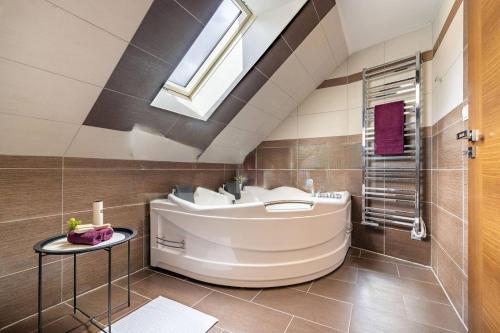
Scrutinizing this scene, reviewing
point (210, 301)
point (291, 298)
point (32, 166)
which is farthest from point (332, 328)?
point (32, 166)

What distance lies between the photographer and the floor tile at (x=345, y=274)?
1.89m

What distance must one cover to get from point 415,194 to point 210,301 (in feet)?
6.79

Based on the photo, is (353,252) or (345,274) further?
(353,252)

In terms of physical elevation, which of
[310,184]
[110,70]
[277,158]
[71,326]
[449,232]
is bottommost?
[71,326]

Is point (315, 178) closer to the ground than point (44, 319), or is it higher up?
higher up

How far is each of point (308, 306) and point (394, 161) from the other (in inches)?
67.8

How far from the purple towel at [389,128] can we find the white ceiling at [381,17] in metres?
0.73

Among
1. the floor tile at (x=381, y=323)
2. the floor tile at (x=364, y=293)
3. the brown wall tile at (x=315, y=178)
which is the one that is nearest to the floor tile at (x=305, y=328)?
the floor tile at (x=381, y=323)

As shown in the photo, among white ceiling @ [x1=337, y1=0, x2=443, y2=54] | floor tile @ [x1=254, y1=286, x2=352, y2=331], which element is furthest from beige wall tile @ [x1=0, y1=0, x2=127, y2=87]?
white ceiling @ [x1=337, y1=0, x2=443, y2=54]

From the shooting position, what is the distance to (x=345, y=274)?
197 centimetres

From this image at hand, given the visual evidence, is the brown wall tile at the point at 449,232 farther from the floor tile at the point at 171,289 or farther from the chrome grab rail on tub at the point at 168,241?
the chrome grab rail on tub at the point at 168,241

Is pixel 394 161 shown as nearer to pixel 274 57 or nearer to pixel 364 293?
pixel 364 293

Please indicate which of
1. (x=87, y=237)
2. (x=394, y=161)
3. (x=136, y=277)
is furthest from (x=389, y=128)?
(x=136, y=277)

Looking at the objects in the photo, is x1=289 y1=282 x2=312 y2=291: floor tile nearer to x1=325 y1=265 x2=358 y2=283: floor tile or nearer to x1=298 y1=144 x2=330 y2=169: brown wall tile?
x1=325 y1=265 x2=358 y2=283: floor tile
